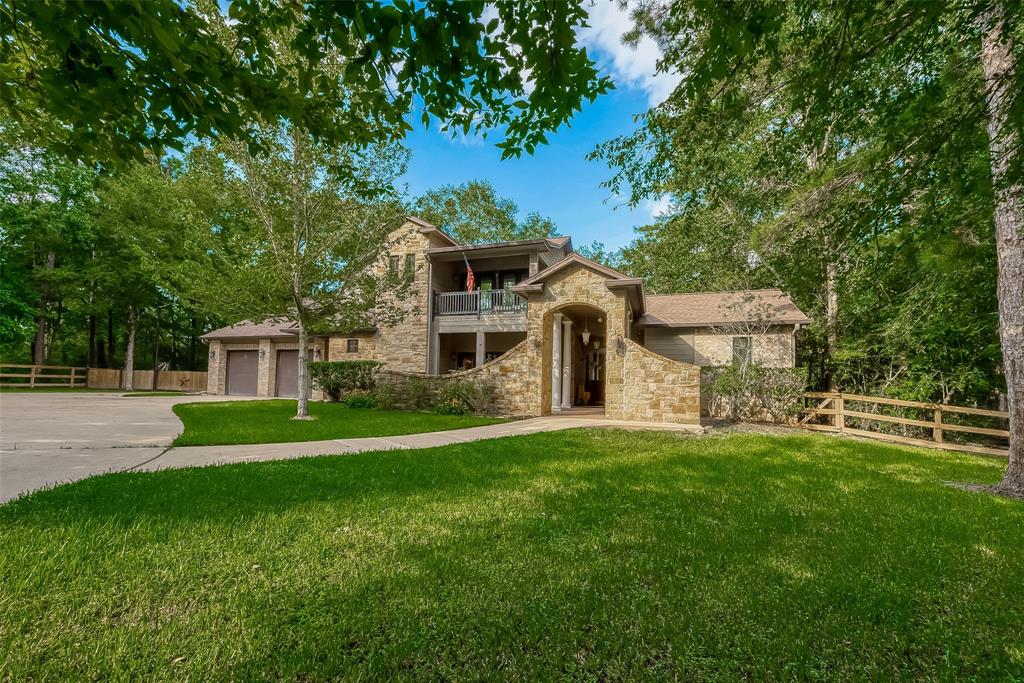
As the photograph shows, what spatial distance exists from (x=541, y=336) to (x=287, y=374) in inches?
585

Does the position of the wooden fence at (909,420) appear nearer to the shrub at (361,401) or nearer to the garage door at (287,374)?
the shrub at (361,401)

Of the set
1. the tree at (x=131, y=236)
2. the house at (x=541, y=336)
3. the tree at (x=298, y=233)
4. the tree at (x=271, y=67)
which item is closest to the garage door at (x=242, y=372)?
the house at (x=541, y=336)

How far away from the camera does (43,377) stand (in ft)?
73.6

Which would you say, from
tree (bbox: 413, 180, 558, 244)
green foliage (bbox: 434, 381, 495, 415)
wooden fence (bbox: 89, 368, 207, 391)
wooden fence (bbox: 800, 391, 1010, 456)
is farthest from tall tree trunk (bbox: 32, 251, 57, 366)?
Answer: wooden fence (bbox: 800, 391, 1010, 456)

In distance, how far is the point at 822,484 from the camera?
5.17 meters

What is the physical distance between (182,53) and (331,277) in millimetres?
9602

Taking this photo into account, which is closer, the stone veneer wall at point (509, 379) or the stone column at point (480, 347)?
the stone veneer wall at point (509, 379)

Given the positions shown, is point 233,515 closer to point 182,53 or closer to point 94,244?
point 182,53

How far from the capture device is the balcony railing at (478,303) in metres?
16.9

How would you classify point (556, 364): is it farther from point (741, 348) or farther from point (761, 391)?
point (741, 348)

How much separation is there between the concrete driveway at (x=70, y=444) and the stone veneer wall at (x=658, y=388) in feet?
32.3

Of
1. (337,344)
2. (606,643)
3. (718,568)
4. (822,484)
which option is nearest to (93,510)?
(606,643)

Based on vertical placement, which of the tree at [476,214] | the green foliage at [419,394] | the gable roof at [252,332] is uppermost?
the tree at [476,214]

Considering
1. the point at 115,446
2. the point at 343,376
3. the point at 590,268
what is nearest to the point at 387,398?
the point at 343,376
